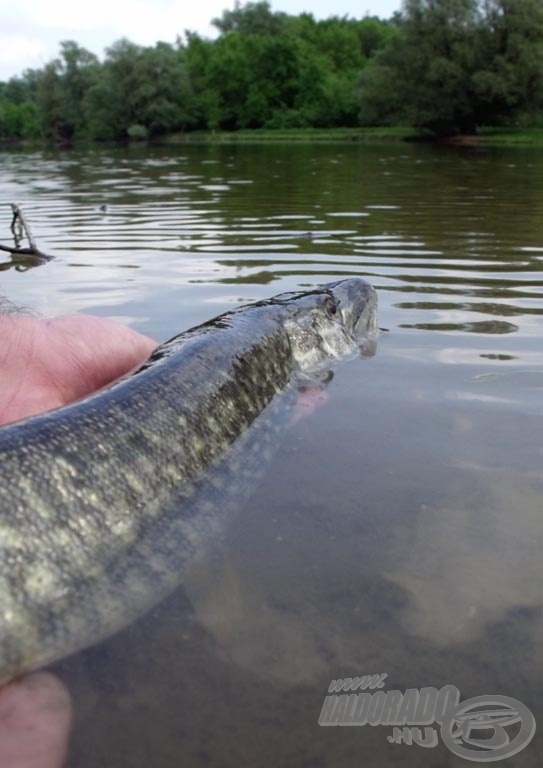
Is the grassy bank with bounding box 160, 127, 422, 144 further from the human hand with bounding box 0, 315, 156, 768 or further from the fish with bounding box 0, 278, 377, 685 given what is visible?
the fish with bounding box 0, 278, 377, 685

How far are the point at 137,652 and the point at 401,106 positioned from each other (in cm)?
5838

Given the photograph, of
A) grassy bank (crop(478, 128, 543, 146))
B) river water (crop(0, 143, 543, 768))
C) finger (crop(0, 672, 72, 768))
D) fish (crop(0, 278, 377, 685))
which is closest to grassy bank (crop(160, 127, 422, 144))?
grassy bank (crop(478, 128, 543, 146))

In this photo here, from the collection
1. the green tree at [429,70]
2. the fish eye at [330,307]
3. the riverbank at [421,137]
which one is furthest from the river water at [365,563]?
the green tree at [429,70]

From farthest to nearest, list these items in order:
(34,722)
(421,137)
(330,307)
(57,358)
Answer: (421,137)
(330,307)
(57,358)
(34,722)

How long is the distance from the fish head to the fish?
77 cm

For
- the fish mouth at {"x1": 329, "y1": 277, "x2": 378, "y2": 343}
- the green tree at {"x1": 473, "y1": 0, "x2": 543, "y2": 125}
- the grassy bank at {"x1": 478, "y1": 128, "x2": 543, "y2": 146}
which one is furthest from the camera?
the green tree at {"x1": 473, "y1": 0, "x2": 543, "y2": 125}

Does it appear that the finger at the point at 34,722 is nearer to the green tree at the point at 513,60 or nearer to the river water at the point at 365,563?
the river water at the point at 365,563

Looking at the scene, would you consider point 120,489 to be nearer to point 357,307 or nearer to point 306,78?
point 357,307

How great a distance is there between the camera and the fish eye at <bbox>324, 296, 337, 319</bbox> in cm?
502

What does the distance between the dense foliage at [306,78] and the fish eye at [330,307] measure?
48.1m

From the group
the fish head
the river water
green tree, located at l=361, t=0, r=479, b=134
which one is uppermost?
green tree, located at l=361, t=0, r=479, b=134

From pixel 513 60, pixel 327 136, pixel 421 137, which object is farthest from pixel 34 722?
pixel 327 136

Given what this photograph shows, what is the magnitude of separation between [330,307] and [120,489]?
272 centimetres

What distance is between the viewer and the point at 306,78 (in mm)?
87875
